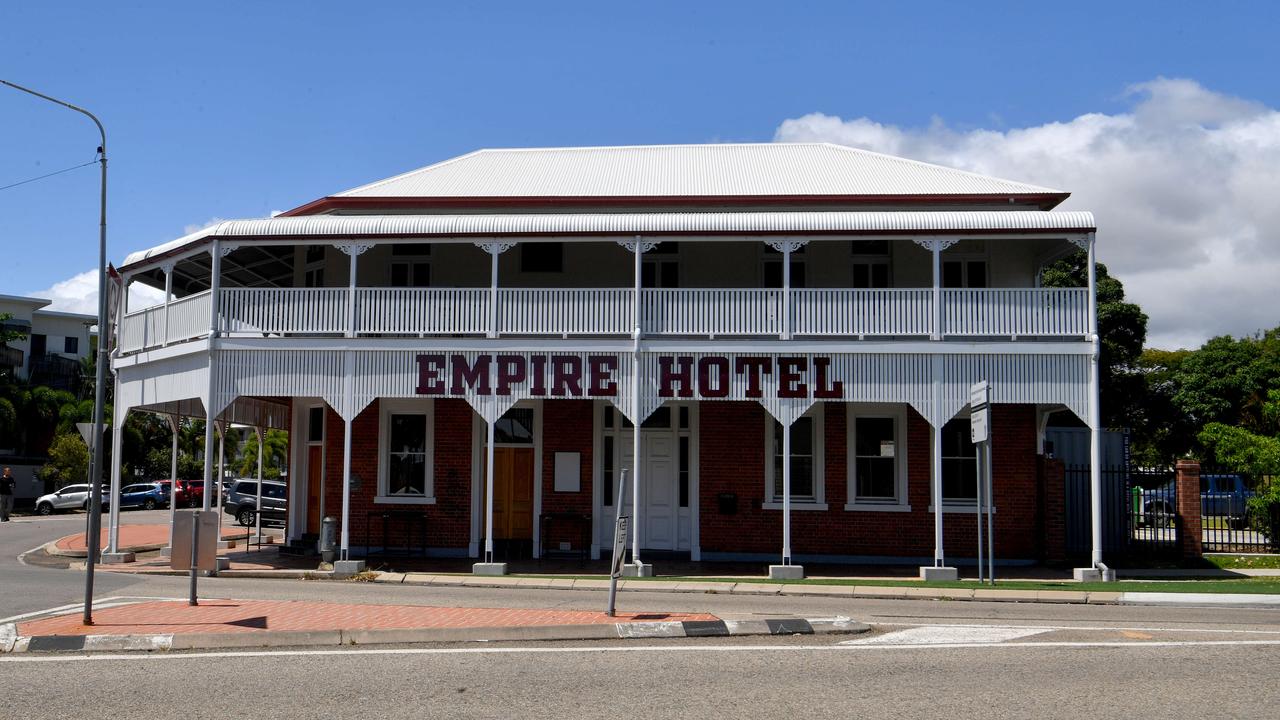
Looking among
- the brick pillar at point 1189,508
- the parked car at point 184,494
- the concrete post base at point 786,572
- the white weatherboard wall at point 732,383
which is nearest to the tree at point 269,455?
the parked car at point 184,494

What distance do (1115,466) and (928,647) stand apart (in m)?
14.6

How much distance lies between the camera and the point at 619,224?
1838cm

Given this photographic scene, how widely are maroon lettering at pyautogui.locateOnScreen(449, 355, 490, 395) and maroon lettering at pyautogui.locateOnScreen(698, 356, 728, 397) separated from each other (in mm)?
3526

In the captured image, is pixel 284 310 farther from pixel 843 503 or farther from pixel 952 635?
pixel 952 635

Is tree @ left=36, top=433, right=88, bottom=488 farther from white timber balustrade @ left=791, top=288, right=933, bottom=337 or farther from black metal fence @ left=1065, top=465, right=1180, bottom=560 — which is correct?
black metal fence @ left=1065, top=465, right=1180, bottom=560

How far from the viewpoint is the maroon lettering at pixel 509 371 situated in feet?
61.0

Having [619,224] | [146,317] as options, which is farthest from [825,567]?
[146,317]

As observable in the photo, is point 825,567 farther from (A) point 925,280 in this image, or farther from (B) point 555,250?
(B) point 555,250

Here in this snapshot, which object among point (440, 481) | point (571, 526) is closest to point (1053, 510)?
point (571, 526)

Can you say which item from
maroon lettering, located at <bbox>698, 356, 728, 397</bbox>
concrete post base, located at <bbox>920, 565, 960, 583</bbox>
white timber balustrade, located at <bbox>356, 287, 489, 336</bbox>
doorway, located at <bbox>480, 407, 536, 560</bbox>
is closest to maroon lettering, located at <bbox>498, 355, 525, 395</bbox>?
white timber balustrade, located at <bbox>356, 287, 489, 336</bbox>

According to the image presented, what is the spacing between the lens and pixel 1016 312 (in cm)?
1820

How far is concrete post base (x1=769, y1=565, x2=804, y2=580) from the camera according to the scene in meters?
17.7

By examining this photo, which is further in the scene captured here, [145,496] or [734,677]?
[145,496]

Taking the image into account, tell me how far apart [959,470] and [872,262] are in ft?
13.4
